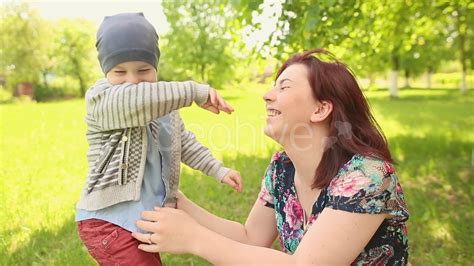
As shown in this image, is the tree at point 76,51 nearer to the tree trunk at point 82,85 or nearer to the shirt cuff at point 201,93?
the tree trunk at point 82,85

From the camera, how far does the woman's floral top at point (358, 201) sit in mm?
1870

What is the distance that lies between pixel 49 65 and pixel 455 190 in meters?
42.9

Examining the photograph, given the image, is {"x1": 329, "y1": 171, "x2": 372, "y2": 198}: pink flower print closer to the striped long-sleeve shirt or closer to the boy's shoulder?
the striped long-sleeve shirt

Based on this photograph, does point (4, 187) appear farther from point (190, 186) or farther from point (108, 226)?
point (108, 226)

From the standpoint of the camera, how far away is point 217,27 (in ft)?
121

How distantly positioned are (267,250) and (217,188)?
3.68 meters

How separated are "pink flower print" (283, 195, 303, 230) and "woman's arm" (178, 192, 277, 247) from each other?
25 cm

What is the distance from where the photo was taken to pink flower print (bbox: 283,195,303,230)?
7.20 feet

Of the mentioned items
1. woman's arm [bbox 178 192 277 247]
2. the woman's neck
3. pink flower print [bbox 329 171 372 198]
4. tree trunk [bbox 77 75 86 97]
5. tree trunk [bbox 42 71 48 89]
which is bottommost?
tree trunk [bbox 77 75 86 97]

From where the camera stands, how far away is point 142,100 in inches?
73.4

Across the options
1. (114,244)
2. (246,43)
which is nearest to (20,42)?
(246,43)

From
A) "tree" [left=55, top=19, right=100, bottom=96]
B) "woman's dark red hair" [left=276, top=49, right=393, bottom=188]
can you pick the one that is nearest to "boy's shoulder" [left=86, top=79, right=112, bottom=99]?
"woman's dark red hair" [left=276, top=49, right=393, bottom=188]

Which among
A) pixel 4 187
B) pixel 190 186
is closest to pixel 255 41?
pixel 190 186

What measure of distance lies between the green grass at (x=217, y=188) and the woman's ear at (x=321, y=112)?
144 centimetres
